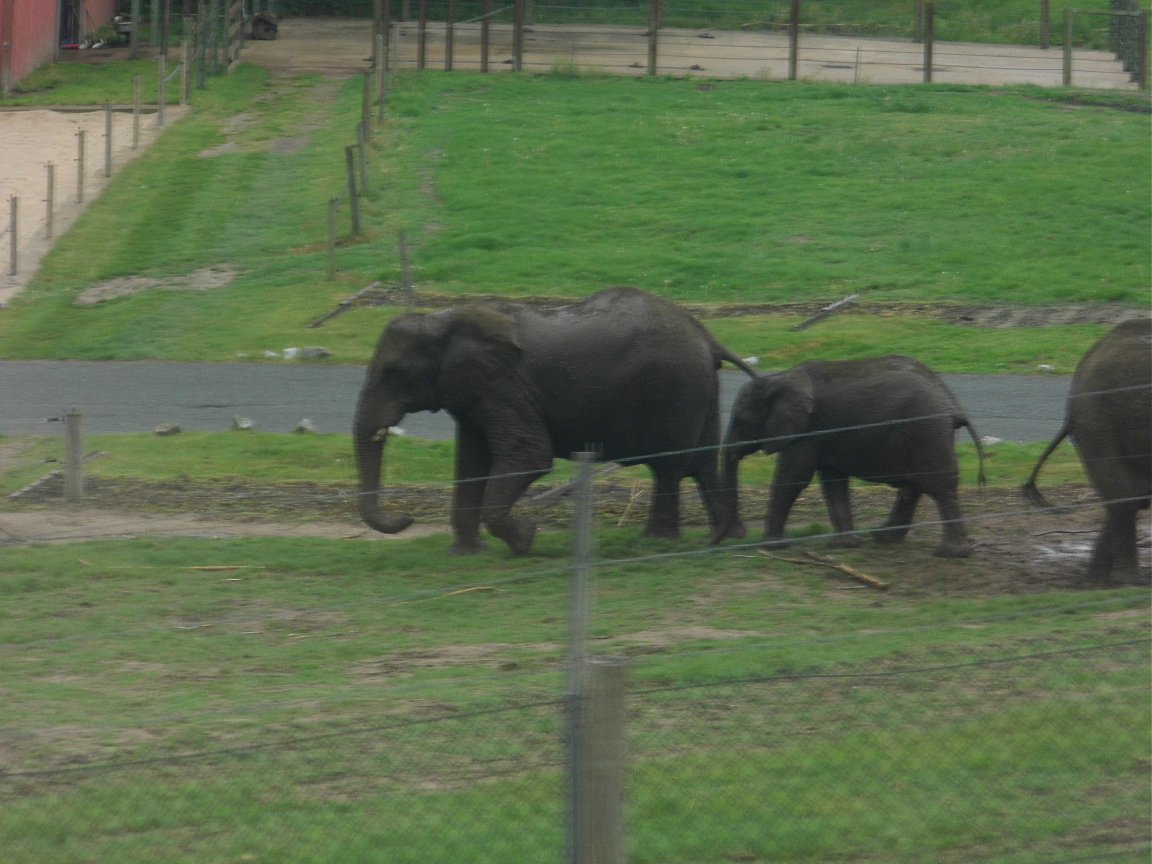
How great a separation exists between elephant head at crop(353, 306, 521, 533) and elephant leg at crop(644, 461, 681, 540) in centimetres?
147

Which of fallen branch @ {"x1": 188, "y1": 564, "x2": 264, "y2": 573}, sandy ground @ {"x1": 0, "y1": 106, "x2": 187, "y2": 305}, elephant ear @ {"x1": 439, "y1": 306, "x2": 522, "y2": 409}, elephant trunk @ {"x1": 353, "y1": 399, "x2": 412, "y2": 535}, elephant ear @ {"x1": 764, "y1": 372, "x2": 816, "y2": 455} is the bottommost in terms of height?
fallen branch @ {"x1": 188, "y1": 564, "x2": 264, "y2": 573}

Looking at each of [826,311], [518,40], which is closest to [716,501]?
[826,311]

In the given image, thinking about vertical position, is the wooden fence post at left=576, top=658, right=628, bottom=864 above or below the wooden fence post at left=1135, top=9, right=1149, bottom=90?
below

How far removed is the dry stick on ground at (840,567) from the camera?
12141 mm

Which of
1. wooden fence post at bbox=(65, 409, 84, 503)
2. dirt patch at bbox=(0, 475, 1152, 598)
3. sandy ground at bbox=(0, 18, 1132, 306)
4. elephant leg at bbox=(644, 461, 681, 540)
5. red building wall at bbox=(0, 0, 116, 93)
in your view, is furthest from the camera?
red building wall at bbox=(0, 0, 116, 93)

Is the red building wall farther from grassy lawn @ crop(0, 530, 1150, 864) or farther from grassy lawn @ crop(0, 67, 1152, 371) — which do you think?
grassy lawn @ crop(0, 530, 1150, 864)

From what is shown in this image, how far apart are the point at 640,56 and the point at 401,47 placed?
665 centimetres

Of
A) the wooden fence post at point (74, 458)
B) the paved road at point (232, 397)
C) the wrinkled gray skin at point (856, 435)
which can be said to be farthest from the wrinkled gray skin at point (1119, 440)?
the wooden fence post at point (74, 458)

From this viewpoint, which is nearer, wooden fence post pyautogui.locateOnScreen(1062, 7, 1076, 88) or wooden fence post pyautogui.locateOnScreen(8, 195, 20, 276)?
wooden fence post pyautogui.locateOnScreen(8, 195, 20, 276)

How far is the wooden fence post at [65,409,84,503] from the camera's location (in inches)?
601

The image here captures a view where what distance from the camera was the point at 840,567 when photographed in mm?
12531

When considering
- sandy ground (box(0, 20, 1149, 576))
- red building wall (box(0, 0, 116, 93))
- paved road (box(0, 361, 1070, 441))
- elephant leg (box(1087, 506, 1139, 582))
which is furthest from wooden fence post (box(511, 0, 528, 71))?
elephant leg (box(1087, 506, 1139, 582))

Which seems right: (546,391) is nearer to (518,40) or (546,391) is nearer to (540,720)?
(540,720)

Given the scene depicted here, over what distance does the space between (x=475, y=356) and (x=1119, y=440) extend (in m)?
4.60
